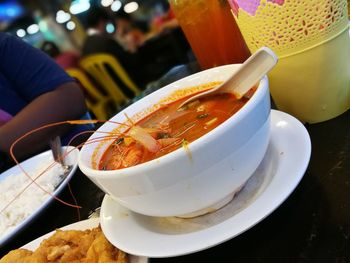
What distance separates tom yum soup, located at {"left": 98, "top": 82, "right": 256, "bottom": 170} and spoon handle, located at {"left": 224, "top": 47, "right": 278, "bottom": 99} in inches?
0.6

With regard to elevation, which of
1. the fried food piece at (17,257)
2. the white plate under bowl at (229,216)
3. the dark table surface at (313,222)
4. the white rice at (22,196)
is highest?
the fried food piece at (17,257)

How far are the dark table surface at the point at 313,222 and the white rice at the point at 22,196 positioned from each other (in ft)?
1.89

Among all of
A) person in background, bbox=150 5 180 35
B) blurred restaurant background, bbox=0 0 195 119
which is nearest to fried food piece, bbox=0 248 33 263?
person in background, bbox=150 5 180 35

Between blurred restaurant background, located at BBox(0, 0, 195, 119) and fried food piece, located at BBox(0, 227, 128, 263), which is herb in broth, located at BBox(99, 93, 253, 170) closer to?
fried food piece, located at BBox(0, 227, 128, 263)

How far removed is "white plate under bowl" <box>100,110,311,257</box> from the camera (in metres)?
0.53

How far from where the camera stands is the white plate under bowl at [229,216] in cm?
53

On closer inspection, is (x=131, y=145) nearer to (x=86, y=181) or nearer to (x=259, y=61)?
(x=259, y=61)

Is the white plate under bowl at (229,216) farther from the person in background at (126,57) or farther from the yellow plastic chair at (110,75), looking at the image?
the person in background at (126,57)

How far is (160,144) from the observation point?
2.01 feet

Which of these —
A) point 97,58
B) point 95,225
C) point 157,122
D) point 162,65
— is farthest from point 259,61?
point 162,65

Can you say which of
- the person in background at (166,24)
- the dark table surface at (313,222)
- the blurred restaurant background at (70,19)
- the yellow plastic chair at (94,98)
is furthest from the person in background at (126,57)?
the dark table surface at (313,222)

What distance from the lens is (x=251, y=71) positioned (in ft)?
1.98

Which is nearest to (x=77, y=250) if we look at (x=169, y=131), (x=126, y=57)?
(x=169, y=131)

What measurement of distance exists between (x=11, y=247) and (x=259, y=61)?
0.82 meters
